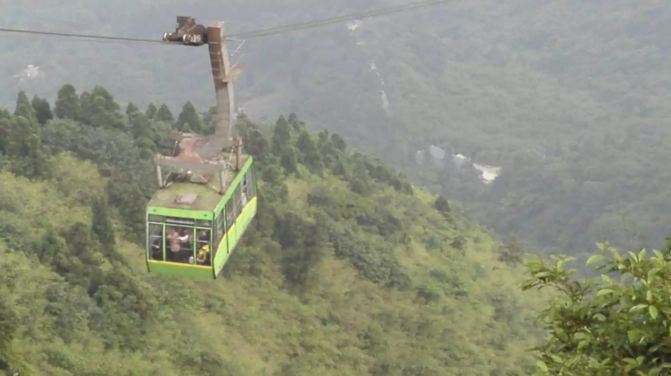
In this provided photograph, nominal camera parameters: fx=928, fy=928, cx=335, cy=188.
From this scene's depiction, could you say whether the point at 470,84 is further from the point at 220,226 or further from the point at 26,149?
the point at 220,226

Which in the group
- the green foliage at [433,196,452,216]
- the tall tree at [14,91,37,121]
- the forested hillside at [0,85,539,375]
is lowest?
the green foliage at [433,196,452,216]

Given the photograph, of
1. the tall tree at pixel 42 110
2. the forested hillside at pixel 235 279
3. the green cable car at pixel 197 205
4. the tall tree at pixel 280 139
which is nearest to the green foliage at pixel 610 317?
the green cable car at pixel 197 205

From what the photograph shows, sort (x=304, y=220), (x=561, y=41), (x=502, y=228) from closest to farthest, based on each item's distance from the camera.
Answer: (x=304, y=220)
(x=502, y=228)
(x=561, y=41)

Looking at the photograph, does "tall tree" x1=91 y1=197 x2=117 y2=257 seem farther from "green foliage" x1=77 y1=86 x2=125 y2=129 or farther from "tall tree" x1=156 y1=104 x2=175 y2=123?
"tall tree" x1=156 y1=104 x2=175 y2=123

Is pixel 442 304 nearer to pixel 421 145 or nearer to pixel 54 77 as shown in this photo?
pixel 421 145

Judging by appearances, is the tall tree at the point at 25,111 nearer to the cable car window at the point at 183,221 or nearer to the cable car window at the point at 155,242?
the cable car window at the point at 155,242

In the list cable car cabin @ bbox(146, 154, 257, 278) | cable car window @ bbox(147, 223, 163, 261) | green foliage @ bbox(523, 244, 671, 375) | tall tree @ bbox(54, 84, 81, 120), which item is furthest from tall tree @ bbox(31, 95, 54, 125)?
green foliage @ bbox(523, 244, 671, 375)

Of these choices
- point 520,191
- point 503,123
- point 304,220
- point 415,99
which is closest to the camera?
point 304,220

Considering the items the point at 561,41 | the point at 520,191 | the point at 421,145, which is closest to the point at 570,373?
the point at 520,191

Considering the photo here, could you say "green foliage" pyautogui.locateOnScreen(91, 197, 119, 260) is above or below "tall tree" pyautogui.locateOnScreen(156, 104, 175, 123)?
above
